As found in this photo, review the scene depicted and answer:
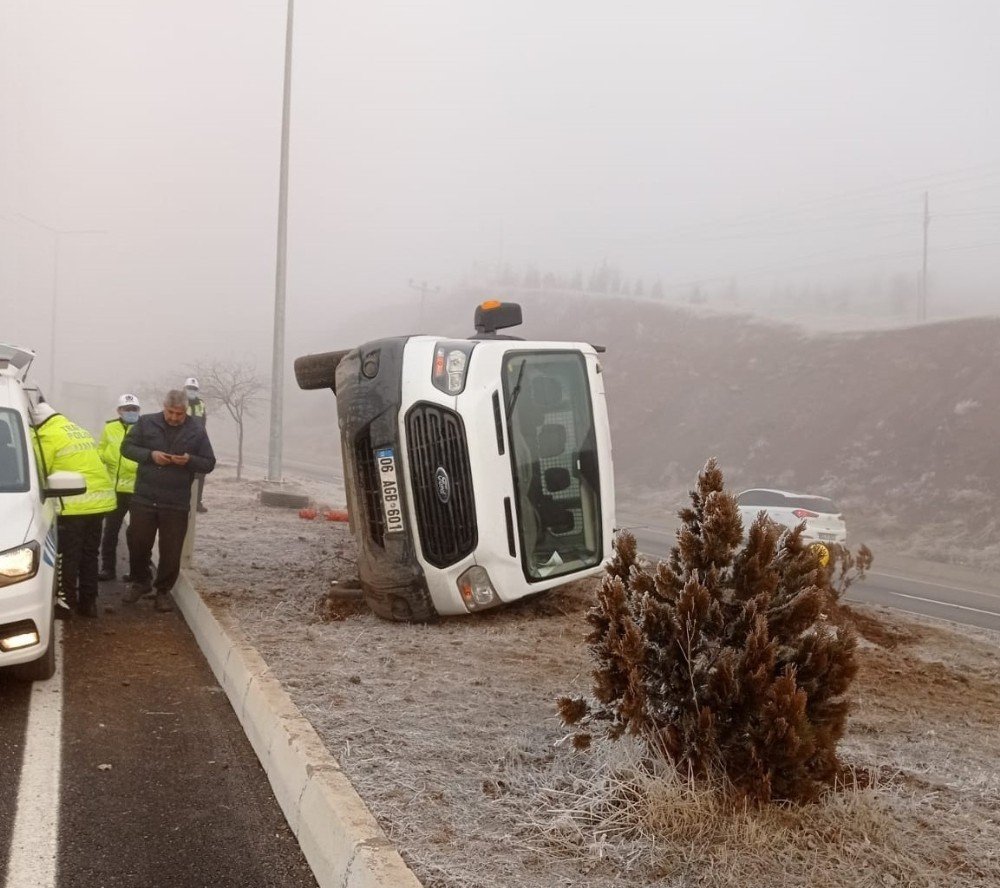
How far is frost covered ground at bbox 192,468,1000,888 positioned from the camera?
3.46 m

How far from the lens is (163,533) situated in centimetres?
835

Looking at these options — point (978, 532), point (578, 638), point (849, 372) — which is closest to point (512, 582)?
point (578, 638)

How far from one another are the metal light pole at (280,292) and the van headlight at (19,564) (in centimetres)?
1351

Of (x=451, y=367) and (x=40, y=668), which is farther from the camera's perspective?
(x=451, y=367)

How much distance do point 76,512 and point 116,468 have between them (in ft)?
4.98

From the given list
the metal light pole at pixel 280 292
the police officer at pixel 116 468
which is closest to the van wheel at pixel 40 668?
the police officer at pixel 116 468

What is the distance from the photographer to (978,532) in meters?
24.9

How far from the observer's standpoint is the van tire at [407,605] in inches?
→ 303

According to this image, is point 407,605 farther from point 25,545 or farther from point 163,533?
point 25,545

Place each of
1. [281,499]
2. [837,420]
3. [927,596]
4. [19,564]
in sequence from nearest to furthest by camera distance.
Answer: [19,564] < [927,596] < [281,499] < [837,420]

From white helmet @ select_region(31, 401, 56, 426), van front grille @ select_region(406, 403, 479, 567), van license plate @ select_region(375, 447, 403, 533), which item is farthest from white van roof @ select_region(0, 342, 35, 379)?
van front grille @ select_region(406, 403, 479, 567)

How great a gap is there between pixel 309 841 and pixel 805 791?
6.20 feet

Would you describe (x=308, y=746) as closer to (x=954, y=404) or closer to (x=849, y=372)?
(x=954, y=404)

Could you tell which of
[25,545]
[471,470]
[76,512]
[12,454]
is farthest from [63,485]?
[471,470]
